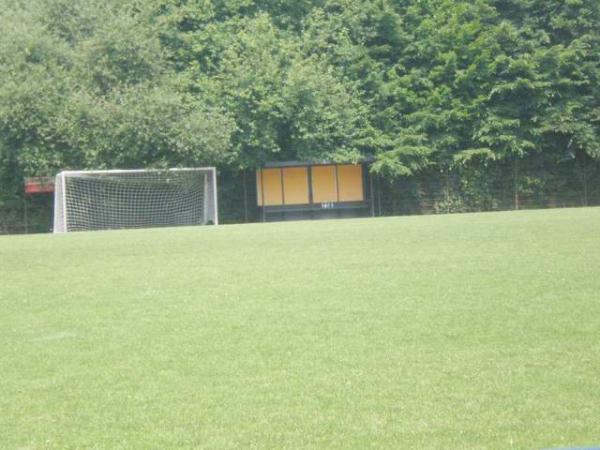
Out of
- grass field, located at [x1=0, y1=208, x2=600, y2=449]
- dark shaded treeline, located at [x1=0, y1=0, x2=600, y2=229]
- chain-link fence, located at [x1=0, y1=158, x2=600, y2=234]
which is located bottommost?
grass field, located at [x1=0, y1=208, x2=600, y2=449]

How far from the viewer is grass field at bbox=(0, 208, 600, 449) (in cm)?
517

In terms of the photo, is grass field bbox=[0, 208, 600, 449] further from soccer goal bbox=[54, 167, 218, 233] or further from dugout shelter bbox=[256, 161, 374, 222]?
dugout shelter bbox=[256, 161, 374, 222]

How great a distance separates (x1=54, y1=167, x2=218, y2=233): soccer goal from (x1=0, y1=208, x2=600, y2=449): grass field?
17.7m

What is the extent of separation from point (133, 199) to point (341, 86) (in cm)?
943

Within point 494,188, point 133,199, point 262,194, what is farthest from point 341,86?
point 133,199

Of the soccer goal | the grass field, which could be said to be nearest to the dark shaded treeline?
the soccer goal

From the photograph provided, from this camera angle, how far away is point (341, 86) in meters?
35.5

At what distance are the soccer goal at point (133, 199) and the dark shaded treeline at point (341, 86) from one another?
736mm

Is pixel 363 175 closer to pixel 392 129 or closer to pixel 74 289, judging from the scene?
pixel 392 129

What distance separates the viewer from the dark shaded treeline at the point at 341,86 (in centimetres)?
3262

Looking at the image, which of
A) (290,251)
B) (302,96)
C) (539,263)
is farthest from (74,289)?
(302,96)

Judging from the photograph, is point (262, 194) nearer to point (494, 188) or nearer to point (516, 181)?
point (494, 188)

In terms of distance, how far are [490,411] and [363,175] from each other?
3071cm

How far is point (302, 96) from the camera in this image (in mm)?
34312
